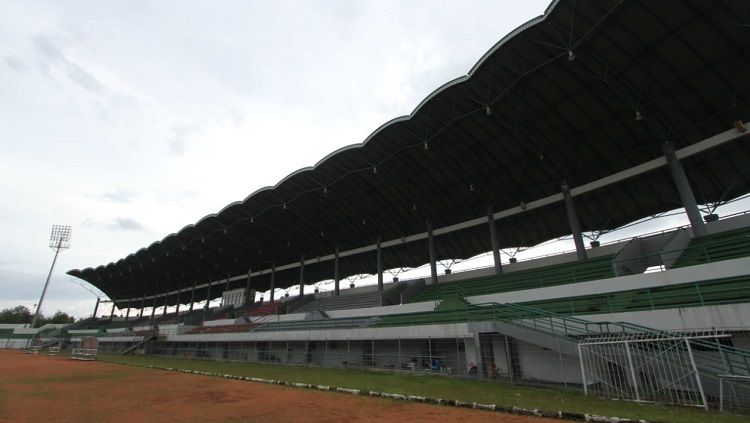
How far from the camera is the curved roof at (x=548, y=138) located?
60.0 ft

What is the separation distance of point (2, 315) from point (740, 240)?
181859 mm

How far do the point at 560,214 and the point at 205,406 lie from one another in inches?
1333

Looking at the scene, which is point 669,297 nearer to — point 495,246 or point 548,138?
point 548,138

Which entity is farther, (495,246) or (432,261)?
(432,261)

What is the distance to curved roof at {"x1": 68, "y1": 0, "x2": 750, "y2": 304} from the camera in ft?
60.0

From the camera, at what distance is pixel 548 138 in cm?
2592

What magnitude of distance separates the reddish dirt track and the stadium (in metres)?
6.60

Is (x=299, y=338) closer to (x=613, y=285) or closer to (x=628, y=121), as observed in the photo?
(x=613, y=285)

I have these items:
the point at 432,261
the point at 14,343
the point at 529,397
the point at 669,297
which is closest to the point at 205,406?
the point at 529,397

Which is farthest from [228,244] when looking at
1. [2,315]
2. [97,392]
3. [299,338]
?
[2,315]

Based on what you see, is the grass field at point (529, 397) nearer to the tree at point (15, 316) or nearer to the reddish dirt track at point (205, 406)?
the reddish dirt track at point (205, 406)

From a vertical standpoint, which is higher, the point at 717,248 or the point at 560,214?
the point at 560,214

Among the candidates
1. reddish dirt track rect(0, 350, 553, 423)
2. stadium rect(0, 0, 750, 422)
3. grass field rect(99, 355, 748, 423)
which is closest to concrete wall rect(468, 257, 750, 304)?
stadium rect(0, 0, 750, 422)

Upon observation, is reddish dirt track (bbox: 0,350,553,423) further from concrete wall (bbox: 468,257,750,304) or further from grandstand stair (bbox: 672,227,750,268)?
grandstand stair (bbox: 672,227,750,268)
